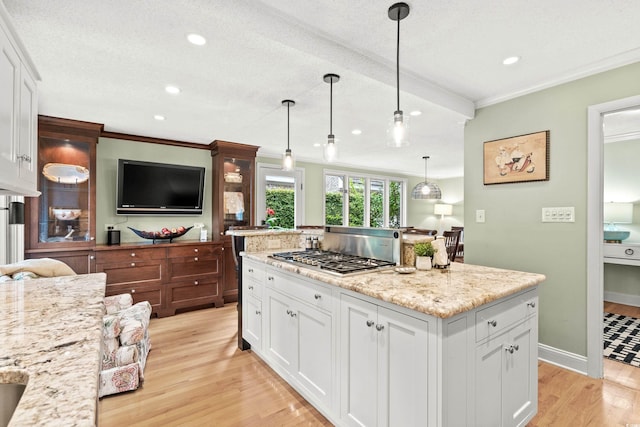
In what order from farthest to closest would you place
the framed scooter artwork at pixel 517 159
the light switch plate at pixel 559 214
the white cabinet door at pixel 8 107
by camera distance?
1. the framed scooter artwork at pixel 517 159
2. the light switch plate at pixel 559 214
3. the white cabinet door at pixel 8 107

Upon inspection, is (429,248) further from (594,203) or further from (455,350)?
(594,203)

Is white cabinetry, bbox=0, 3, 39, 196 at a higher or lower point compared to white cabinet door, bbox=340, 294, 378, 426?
higher

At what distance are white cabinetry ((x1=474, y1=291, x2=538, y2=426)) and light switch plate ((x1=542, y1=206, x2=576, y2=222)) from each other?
1.17 meters

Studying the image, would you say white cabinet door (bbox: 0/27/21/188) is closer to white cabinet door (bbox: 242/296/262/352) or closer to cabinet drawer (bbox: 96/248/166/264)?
white cabinet door (bbox: 242/296/262/352)

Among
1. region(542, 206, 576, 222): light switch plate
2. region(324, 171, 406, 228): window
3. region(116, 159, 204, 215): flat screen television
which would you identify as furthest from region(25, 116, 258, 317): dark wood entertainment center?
region(542, 206, 576, 222): light switch plate

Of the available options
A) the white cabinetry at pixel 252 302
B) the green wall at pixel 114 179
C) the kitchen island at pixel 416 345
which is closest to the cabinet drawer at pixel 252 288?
the white cabinetry at pixel 252 302

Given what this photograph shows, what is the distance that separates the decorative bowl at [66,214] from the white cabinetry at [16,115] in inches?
83.8

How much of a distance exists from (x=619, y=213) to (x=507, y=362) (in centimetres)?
422

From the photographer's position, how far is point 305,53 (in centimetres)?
193

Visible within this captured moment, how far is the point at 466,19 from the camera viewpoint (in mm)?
1769

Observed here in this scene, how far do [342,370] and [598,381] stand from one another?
6.85ft

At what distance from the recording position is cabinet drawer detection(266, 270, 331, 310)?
182 cm

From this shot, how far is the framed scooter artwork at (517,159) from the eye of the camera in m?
2.63

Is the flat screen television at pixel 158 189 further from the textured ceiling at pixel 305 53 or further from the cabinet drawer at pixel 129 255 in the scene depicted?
the textured ceiling at pixel 305 53
